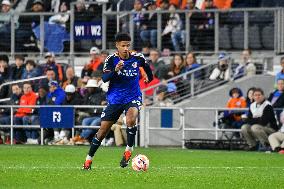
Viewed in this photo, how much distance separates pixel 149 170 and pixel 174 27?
1376 centimetres

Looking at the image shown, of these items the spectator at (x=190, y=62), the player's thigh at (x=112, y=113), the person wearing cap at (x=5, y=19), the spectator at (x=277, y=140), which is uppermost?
the person wearing cap at (x=5, y=19)

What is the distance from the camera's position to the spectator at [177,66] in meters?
28.7

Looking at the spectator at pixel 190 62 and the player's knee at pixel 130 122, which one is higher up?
the spectator at pixel 190 62

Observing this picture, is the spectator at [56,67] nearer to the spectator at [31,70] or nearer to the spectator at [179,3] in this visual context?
the spectator at [31,70]

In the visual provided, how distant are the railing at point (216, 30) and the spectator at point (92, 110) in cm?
289

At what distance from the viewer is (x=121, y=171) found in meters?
16.6

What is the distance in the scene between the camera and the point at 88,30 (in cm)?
3155

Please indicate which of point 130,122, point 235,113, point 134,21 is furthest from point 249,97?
point 130,122

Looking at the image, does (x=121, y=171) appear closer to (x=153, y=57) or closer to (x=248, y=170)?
(x=248, y=170)

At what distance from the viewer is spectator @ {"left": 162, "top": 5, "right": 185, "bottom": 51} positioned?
30297mm

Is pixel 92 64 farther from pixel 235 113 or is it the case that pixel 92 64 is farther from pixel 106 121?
pixel 106 121

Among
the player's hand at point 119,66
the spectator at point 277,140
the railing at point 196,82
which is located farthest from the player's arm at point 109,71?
the railing at point 196,82

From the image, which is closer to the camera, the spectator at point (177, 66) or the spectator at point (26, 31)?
the spectator at point (177, 66)

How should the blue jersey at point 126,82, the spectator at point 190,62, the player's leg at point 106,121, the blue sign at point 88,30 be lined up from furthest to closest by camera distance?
the blue sign at point 88,30
the spectator at point 190,62
the blue jersey at point 126,82
the player's leg at point 106,121
